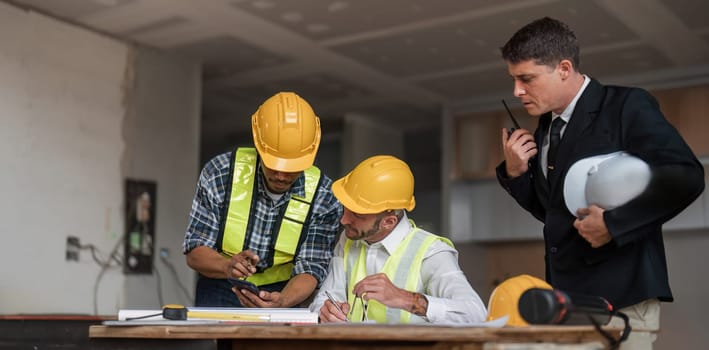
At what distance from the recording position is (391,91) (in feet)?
23.3

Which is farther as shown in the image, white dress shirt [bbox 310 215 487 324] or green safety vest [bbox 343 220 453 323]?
green safety vest [bbox 343 220 453 323]

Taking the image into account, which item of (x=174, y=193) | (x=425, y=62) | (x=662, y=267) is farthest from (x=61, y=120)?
(x=662, y=267)

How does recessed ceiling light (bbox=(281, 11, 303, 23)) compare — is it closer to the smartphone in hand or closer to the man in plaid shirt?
the man in plaid shirt

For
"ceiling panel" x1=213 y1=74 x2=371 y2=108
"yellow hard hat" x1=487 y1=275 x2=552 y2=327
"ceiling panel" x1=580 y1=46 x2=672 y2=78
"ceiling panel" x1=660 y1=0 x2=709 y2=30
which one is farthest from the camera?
"ceiling panel" x1=213 y1=74 x2=371 y2=108

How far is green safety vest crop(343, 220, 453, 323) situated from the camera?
2225 mm

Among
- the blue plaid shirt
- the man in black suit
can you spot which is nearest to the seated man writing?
the blue plaid shirt

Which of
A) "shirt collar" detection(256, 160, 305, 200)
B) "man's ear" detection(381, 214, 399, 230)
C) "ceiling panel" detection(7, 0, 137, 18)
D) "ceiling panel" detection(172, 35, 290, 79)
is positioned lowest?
"man's ear" detection(381, 214, 399, 230)

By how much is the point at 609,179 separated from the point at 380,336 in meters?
0.66

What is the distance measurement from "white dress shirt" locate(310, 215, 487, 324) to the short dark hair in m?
0.59

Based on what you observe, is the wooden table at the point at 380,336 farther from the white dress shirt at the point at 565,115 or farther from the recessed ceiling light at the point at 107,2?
the recessed ceiling light at the point at 107,2

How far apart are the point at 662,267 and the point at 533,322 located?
1.97 ft

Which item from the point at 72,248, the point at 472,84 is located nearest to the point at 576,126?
the point at 72,248

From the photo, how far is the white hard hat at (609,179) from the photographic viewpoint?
1743 mm

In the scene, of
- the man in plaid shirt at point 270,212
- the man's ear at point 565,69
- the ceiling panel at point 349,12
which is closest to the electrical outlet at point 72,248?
the ceiling panel at point 349,12
